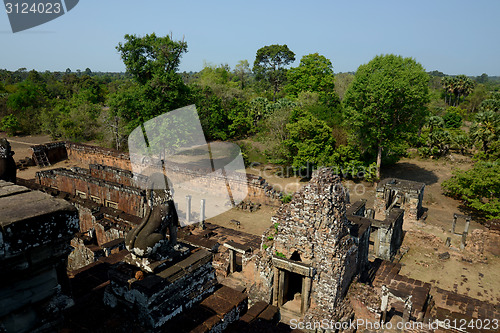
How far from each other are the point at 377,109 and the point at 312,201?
17050 mm

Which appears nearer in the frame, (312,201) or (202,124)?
(312,201)

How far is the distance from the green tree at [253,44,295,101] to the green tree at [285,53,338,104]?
12235 millimetres

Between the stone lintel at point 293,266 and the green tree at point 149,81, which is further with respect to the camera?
the green tree at point 149,81

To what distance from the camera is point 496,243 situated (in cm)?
1503

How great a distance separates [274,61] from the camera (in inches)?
2282

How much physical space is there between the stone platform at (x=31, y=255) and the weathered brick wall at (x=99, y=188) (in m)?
11.9

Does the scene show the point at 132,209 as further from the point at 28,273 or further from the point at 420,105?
the point at 420,105

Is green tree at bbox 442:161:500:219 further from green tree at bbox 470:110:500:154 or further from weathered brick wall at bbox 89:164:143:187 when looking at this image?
weathered brick wall at bbox 89:164:143:187

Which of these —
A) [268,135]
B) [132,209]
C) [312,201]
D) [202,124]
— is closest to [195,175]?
[132,209]

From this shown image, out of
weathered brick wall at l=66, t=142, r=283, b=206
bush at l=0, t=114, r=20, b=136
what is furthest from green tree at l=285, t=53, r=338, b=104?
bush at l=0, t=114, r=20, b=136

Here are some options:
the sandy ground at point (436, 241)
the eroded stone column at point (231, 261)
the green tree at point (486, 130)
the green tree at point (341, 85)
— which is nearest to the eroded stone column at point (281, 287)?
the eroded stone column at point (231, 261)

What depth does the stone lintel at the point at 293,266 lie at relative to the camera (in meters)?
8.19

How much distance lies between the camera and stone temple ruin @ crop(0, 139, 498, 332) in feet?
7.35

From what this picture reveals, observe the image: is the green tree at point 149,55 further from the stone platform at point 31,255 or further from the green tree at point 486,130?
the green tree at point 486,130
